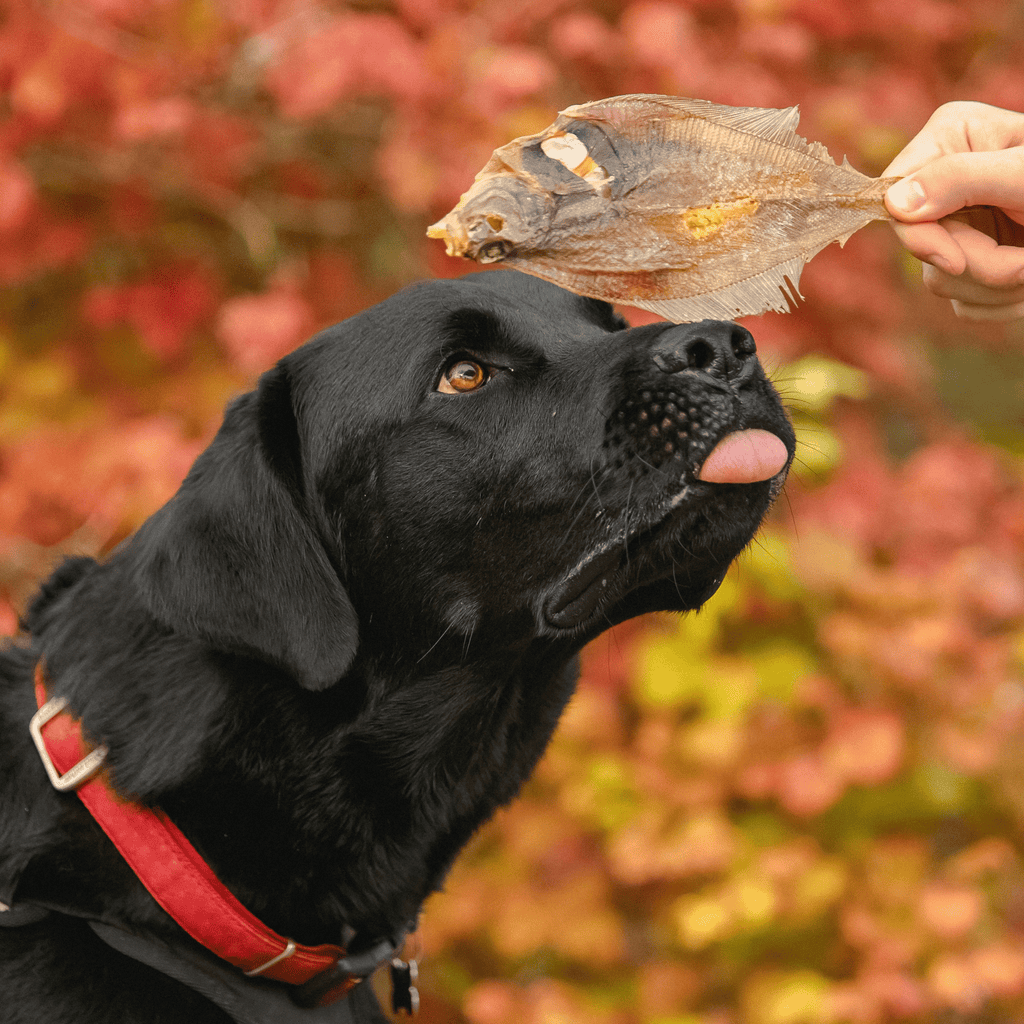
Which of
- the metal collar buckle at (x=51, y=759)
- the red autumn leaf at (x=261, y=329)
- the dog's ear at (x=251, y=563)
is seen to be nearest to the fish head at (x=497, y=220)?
the dog's ear at (x=251, y=563)

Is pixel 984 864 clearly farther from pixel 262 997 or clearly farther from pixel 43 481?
pixel 43 481

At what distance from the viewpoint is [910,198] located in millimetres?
2127

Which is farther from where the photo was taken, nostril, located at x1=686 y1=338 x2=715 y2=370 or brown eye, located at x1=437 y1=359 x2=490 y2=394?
brown eye, located at x1=437 y1=359 x2=490 y2=394

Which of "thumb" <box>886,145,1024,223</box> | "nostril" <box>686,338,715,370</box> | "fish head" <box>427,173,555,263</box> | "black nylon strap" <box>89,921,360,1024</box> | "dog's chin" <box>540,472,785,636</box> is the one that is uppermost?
"fish head" <box>427,173,555,263</box>

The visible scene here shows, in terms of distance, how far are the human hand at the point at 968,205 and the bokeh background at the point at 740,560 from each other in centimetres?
93

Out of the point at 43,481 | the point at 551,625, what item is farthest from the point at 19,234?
the point at 551,625

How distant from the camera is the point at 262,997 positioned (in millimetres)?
2197

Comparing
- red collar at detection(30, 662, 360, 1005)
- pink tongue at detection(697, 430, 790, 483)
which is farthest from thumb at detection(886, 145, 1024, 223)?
red collar at detection(30, 662, 360, 1005)

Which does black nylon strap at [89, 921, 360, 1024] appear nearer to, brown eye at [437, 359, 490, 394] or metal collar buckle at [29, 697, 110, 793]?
metal collar buckle at [29, 697, 110, 793]

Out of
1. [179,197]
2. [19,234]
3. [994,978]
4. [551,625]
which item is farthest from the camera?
[179,197]

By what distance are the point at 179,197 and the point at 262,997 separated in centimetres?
308

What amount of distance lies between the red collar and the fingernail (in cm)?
182

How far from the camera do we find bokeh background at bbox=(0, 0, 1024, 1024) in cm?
363

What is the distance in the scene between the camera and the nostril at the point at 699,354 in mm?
2090
